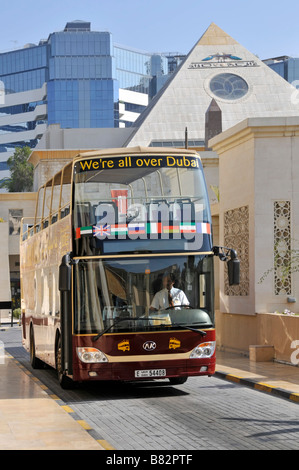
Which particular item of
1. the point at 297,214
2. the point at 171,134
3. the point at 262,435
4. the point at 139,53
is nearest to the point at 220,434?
the point at 262,435

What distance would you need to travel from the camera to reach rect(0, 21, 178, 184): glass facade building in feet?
520

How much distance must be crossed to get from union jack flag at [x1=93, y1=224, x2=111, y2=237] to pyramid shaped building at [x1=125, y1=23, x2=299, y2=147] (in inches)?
3258

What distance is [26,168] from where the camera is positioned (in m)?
109

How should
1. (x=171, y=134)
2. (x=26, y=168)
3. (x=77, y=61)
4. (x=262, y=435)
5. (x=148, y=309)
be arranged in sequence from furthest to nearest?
(x=77, y=61), (x=26, y=168), (x=171, y=134), (x=148, y=309), (x=262, y=435)

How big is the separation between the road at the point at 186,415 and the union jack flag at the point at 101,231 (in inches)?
111

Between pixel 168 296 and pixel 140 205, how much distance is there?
5.39ft

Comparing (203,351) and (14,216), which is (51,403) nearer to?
(203,351)

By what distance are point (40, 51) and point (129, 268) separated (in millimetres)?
159652

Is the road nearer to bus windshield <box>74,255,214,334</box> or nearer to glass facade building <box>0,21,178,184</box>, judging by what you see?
bus windshield <box>74,255,214,334</box>

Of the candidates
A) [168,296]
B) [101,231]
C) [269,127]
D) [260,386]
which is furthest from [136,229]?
[269,127]

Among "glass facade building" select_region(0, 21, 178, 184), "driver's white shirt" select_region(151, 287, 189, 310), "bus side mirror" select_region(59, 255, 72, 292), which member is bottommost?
"driver's white shirt" select_region(151, 287, 189, 310)

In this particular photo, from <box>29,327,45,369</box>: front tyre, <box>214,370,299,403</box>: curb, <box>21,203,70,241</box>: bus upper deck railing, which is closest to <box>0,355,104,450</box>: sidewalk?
<box>21,203,70,241</box>: bus upper deck railing

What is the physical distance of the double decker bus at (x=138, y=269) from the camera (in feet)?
49.3

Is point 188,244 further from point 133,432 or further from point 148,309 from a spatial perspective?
point 133,432
